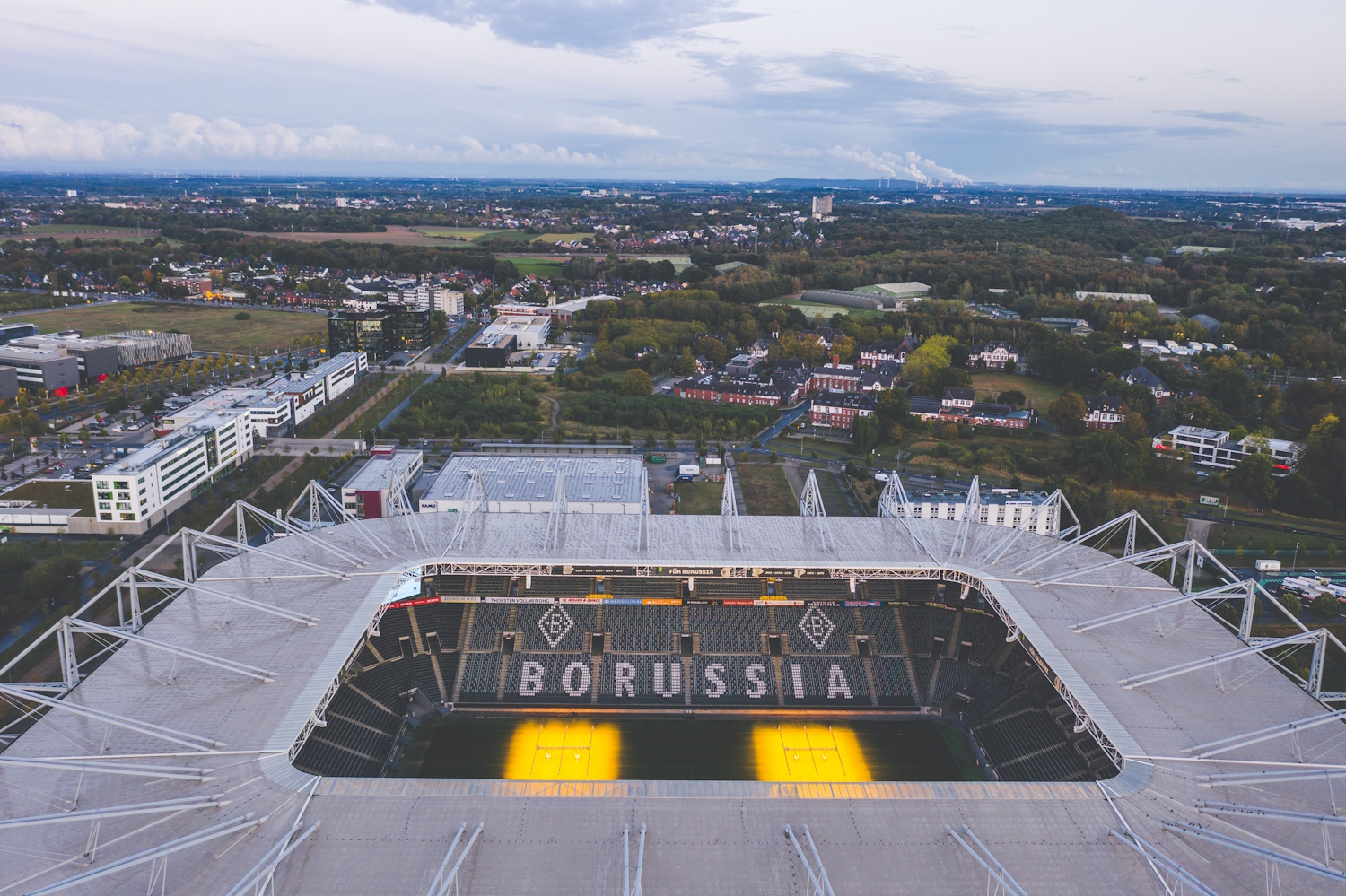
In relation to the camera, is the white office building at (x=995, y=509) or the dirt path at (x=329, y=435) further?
the dirt path at (x=329, y=435)

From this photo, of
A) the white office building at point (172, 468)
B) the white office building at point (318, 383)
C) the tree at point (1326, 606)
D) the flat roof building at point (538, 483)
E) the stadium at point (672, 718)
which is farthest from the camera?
the white office building at point (318, 383)

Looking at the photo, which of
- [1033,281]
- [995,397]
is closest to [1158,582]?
[995,397]

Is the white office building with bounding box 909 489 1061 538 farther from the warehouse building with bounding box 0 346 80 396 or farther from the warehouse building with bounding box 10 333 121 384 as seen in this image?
the warehouse building with bounding box 10 333 121 384

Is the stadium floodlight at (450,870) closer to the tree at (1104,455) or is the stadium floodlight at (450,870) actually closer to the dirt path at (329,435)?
the dirt path at (329,435)

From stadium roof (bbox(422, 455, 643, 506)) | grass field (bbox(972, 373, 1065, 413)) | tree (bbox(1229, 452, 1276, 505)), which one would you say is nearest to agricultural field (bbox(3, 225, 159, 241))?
stadium roof (bbox(422, 455, 643, 506))

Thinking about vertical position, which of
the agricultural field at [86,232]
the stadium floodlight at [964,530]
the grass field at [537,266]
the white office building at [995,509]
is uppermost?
the agricultural field at [86,232]

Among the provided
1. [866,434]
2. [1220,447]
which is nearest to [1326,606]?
[1220,447]

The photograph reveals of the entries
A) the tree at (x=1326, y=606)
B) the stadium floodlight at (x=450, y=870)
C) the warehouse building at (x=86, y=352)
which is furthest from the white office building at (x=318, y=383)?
the tree at (x=1326, y=606)

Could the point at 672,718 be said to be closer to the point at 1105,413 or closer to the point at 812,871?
the point at 812,871
